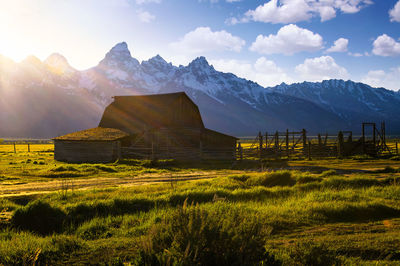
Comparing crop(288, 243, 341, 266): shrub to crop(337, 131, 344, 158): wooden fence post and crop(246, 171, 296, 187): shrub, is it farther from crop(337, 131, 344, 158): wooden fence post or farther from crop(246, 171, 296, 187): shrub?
crop(337, 131, 344, 158): wooden fence post

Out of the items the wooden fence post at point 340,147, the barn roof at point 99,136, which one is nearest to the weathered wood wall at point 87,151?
the barn roof at point 99,136

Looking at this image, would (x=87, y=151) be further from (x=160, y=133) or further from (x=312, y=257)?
(x=312, y=257)

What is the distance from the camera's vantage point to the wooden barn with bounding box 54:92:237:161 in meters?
32.4

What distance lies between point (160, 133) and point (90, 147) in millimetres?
7700

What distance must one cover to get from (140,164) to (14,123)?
208351 millimetres

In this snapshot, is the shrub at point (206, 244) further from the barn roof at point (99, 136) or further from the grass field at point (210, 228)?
the barn roof at point (99, 136)

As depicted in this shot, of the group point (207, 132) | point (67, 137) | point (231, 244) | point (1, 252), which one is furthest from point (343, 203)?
point (67, 137)

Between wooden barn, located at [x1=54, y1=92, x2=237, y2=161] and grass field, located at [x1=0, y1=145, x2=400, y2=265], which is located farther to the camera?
wooden barn, located at [x1=54, y1=92, x2=237, y2=161]

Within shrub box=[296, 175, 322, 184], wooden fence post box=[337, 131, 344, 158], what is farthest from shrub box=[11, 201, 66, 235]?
wooden fence post box=[337, 131, 344, 158]

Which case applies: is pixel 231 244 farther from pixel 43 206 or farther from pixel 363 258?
pixel 43 206

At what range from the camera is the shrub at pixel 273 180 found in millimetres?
15348

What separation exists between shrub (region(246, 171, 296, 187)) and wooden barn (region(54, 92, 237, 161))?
16472 mm

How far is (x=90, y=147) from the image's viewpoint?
32.2m

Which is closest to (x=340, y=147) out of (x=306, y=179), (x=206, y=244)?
(x=306, y=179)
